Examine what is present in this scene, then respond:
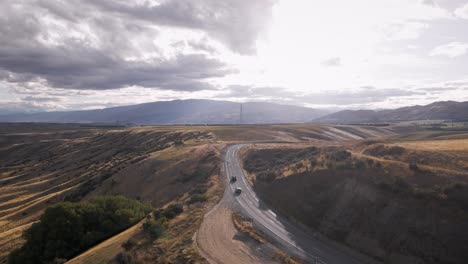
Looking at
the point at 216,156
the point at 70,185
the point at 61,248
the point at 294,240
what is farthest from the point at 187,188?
the point at 70,185

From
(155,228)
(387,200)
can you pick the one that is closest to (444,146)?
(387,200)

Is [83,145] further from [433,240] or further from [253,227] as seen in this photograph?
[433,240]

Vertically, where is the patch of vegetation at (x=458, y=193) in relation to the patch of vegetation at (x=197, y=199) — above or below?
above

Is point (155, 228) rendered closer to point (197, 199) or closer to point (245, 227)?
point (245, 227)

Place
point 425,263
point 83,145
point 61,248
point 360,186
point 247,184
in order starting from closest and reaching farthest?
point 425,263, point 61,248, point 360,186, point 247,184, point 83,145

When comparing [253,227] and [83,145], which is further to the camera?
[83,145]

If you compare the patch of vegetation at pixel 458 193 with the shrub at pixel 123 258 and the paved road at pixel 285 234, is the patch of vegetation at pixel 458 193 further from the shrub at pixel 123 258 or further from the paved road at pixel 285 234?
the shrub at pixel 123 258

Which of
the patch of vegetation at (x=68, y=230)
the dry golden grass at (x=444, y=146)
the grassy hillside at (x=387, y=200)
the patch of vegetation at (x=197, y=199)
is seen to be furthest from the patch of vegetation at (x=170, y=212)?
the dry golden grass at (x=444, y=146)
